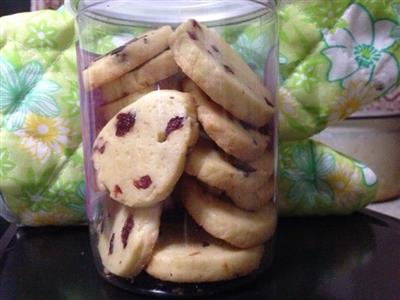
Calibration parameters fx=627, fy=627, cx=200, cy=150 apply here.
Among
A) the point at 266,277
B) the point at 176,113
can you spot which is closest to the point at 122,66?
the point at 176,113

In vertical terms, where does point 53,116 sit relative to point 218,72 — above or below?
below

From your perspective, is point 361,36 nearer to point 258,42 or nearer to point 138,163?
point 258,42

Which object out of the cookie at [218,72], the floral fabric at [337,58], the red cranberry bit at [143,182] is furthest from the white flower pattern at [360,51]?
the red cranberry bit at [143,182]

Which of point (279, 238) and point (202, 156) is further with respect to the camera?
point (279, 238)

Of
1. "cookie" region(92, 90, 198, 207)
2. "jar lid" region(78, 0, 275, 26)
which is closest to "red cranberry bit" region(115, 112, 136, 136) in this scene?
"cookie" region(92, 90, 198, 207)

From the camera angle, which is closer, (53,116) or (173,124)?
(173,124)

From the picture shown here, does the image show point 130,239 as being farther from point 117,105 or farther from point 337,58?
point 337,58

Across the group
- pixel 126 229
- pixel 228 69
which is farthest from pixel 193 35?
pixel 126 229
